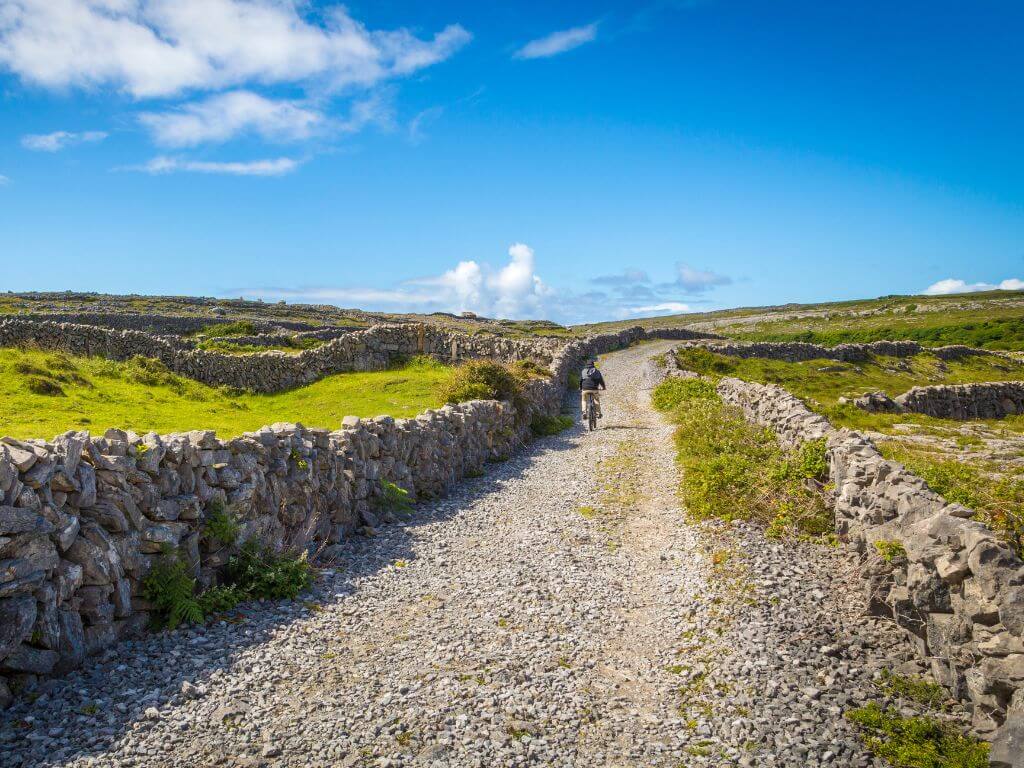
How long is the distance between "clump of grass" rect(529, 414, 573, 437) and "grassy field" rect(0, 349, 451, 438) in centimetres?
407

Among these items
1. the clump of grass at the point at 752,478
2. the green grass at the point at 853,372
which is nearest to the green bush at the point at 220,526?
the clump of grass at the point at 752,478

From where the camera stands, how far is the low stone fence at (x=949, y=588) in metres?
6.02

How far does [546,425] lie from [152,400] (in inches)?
559

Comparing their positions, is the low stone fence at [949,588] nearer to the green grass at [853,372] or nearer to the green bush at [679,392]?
the green bush at [679,392]

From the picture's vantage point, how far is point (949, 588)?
23.1 feet

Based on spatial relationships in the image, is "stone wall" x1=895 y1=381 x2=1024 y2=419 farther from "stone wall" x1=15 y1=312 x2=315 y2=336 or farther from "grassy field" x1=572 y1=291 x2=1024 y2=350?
"stone wall" x1=15 y1=312 x2=315 y2=336

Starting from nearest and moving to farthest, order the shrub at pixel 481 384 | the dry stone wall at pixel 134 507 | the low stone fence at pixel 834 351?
the dry stone wall at pixel 134 507 < the shrub at pixel 481 384 < the low stone fence at pixel 834 351

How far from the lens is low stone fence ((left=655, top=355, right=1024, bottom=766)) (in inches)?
237

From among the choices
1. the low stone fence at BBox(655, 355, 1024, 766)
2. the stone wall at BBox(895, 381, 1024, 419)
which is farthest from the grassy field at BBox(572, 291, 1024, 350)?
the low stone fence at BBox(655, 355, 1024, 766)

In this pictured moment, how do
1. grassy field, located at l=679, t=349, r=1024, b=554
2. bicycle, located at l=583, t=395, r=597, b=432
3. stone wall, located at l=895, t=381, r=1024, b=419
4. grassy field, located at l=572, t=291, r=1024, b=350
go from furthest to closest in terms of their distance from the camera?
grassy field, located at l=572, t=291, r=1024, b=350
stone wall, located at l=895, t=381, r=1024, b=419
bicycle, located at l=583, t=395, r=597, b=432
grassy field, located at l=679, t=349, r=1024, b=554

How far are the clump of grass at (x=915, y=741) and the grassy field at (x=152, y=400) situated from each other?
15244 mm

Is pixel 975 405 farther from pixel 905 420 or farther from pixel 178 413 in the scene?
pixel 178 413

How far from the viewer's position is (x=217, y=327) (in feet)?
176

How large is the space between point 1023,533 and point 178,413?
814 inches
